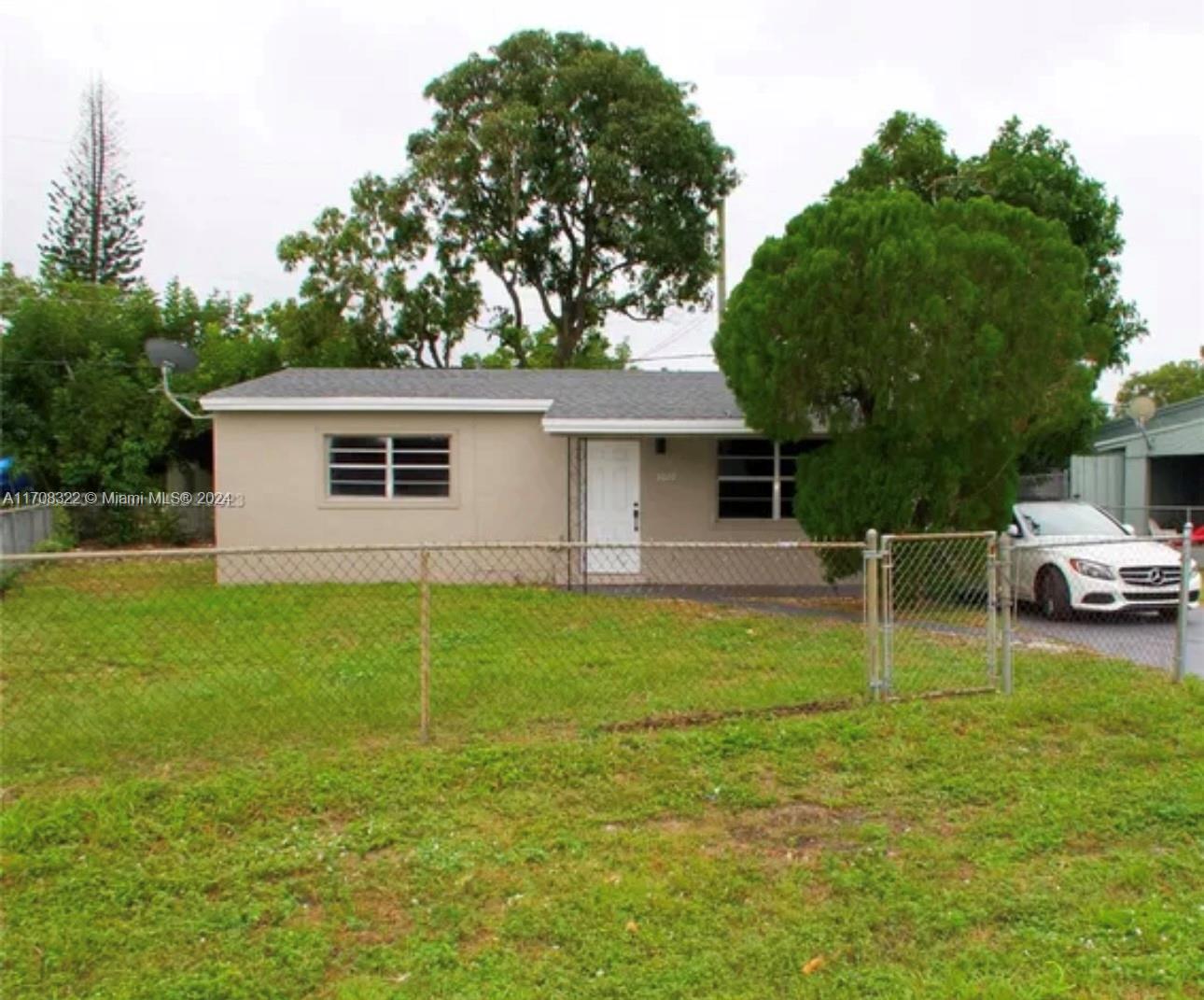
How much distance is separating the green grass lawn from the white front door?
6.70 meters

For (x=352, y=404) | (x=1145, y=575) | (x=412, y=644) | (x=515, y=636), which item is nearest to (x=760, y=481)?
(x=1145, y=575)

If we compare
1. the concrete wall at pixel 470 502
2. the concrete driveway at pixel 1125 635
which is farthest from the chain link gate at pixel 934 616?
the concrete wall at pixel 470 502

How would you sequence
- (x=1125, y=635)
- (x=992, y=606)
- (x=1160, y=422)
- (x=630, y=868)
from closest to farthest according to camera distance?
(x=630, y=868) → (x=992, y=606) → (x=1125, y=635) → (x=1160, y=422)

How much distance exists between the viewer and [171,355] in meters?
19.8

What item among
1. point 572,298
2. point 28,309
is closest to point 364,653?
point 28,309

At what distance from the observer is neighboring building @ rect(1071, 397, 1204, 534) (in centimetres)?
2123

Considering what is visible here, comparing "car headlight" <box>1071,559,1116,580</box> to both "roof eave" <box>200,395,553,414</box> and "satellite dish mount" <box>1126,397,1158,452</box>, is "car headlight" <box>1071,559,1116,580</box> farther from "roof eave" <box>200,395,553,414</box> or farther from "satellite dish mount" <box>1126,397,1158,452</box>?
"satellite dish mount" <box>1126,397,1158,452</box>

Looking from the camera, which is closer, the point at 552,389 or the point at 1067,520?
the point at 1067,520

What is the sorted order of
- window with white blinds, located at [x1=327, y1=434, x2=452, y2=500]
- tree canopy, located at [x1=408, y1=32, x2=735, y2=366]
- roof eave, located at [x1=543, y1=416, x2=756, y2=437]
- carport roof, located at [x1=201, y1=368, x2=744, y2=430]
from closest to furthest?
roof eave, located at [x1=543, y1=416, x2=756, y2=437], carport roof, located at [x1=201, y1=368, x2=744, y2=430], window with white blinds, located at [x1=327, y1=434, x2=452, y2=500], tree canopy, located at [x1=408, y1=32, x2=735, y2=366]

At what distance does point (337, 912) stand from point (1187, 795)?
412 centimetres

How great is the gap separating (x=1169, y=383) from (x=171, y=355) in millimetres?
52993

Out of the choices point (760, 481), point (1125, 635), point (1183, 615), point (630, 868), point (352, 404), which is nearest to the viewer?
point (630, 868)

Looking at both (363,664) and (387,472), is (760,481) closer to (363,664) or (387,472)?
(387,472)

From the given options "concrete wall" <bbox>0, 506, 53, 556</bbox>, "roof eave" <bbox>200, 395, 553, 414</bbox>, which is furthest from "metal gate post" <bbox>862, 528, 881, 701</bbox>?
"concrete wall" <bbox>0, 506, 53, 556</bbox>
